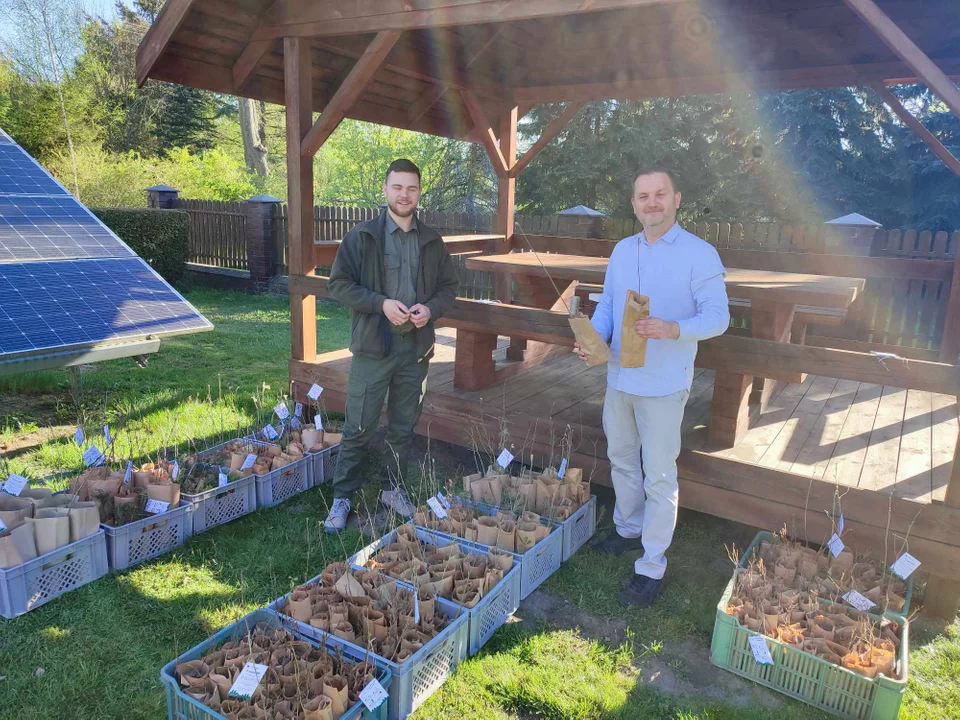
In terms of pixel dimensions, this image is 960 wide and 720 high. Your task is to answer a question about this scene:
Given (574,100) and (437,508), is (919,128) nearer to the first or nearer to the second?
(574,100)

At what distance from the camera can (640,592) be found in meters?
3.33

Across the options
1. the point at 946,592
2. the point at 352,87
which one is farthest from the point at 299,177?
the point at 946,592

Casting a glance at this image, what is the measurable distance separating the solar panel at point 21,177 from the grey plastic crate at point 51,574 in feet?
11.3

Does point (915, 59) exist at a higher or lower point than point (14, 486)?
higher

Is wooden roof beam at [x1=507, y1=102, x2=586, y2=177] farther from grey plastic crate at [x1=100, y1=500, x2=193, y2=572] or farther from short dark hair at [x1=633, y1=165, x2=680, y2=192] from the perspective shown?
grey plastic crate at [x1=100, y1=500, x2=193, y2=572]

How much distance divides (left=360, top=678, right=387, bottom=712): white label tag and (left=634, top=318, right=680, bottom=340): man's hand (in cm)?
160

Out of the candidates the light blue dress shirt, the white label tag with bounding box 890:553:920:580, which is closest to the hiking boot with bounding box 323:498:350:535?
the light blue dress shirt

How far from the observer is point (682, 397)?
3.08m

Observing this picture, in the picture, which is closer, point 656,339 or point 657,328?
point 657,328

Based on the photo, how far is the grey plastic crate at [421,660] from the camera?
249 cm

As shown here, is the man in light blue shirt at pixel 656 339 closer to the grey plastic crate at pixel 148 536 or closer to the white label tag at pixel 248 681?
the white label tag at pixel 248 681

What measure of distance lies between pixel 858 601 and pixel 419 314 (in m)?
2.36

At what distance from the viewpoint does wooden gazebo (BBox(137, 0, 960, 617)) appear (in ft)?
11.4

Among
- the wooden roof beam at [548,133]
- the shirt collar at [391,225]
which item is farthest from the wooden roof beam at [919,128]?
the shirt collar at [391,225]
